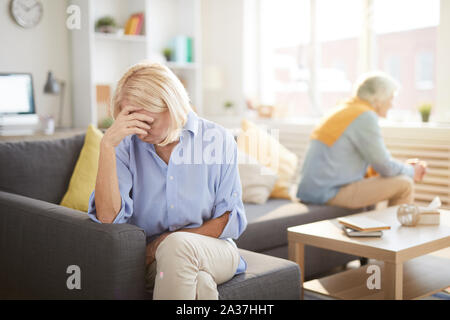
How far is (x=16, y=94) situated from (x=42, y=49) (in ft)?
1.78

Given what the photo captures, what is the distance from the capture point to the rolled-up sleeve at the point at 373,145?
301 centimetres

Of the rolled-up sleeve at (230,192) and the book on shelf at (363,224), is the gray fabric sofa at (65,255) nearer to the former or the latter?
the rolled-up sleeve at (230,192)

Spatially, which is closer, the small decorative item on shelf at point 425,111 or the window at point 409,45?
the small decorative item on shelf at point 425,111

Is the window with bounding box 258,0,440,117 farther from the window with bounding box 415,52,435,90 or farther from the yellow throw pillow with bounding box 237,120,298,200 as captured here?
the yellow throw pillow with bounding box 237,120,298,200

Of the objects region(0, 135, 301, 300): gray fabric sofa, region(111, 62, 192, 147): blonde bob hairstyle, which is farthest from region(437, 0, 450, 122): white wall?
region(111, 62, 192, 147): blonde bob hairstyle

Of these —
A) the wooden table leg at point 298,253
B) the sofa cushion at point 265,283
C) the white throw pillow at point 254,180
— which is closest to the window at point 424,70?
the white throw pillow at point 254,180

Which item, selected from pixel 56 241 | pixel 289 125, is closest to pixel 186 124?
pixel 56 241

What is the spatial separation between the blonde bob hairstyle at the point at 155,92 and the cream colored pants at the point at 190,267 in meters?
0.33

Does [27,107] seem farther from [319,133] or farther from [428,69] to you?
[428,69]

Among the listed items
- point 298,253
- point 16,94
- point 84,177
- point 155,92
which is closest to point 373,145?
point 298,253

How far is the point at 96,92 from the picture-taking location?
187 inches

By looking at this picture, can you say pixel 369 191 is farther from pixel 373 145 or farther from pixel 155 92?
pixel 155 92

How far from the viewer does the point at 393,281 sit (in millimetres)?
2027

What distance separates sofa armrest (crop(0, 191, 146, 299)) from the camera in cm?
153
